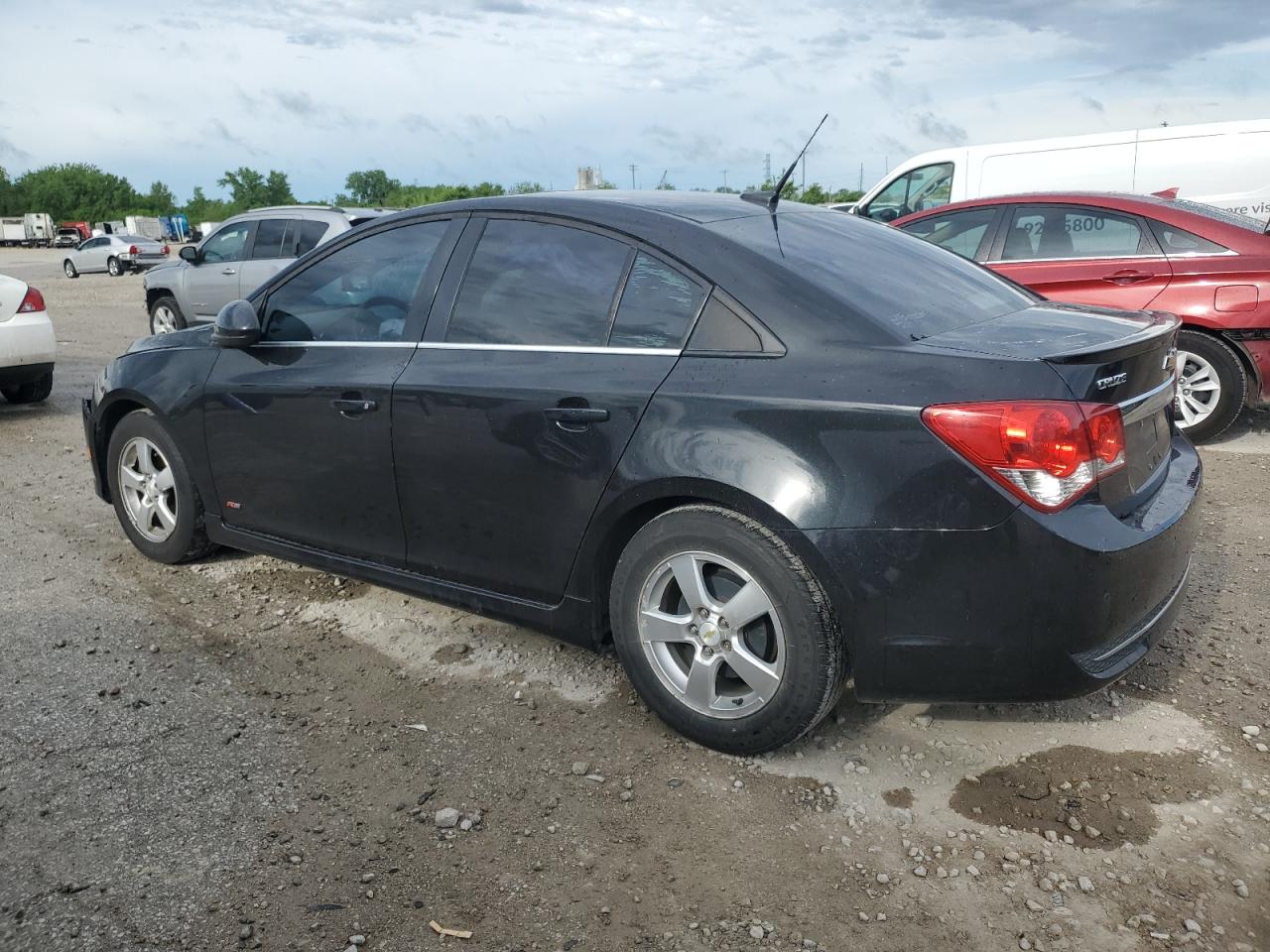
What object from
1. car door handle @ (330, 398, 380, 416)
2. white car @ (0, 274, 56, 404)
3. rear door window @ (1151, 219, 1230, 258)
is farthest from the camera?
white car @ (0, 274, 56, 404)

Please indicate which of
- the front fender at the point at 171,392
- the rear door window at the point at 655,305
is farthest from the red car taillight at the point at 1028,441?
the front fender at the point at 171,392

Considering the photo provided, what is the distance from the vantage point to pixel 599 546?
3373mm

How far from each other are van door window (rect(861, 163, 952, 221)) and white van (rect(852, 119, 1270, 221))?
1cm

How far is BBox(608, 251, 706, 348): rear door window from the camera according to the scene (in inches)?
129

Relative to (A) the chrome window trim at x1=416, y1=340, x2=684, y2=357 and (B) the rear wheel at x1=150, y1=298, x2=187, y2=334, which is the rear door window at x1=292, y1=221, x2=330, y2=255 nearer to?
(B) the rear wheel at x1=150, y1=298, x2=187, y2=334

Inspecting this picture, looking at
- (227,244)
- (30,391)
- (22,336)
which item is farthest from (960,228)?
(227,244)

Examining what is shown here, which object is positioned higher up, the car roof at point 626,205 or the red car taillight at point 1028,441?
the car roof at point 626,205

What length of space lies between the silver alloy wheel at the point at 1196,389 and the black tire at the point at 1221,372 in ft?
0.04

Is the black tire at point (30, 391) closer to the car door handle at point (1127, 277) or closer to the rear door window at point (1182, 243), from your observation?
the car door handle at point (1127, 277)

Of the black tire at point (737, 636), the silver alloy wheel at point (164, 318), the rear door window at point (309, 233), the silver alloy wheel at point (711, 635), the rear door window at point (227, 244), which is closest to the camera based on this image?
the black tire at point (737, 636)

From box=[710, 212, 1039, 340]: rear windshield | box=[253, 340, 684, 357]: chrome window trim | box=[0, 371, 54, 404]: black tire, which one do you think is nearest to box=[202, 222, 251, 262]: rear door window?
box=[0, 371, 54, 404]: black tire

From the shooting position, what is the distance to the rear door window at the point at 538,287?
3.47m

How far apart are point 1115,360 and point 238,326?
3.15m

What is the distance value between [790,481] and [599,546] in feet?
2.33
